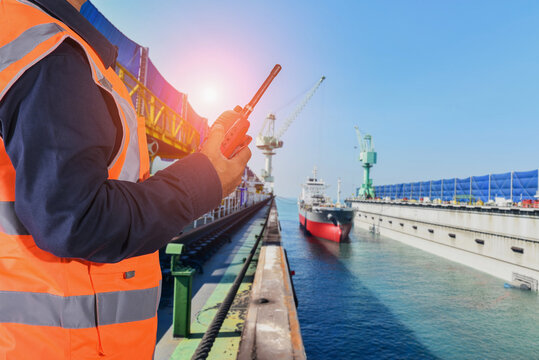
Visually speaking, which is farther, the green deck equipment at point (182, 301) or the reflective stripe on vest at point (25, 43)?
the green deck equipment at point (182, 301)

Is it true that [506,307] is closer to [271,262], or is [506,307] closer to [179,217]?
[271,262]

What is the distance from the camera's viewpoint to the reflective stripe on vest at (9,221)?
81 cm

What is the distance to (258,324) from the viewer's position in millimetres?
2973

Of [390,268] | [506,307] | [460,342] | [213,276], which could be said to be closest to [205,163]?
[213,276]

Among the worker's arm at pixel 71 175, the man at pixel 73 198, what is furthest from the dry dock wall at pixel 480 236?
the worker's arm at pixel 71 175

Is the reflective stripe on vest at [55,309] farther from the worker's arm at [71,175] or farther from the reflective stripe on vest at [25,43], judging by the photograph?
the reflective stripe on vest at [25,43]

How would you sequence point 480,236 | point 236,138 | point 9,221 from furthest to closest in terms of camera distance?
point 480,236
point 236,138
point 9,221

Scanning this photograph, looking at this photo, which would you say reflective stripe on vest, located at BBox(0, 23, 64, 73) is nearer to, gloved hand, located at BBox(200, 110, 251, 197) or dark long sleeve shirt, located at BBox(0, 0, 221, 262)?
dark long sleeve shirt, located at BBox(0, 0, 221, 262)

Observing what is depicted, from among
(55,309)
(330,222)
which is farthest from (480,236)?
(55,309)

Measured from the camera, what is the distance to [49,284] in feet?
2.86

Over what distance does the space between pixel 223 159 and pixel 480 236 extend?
29286 mm

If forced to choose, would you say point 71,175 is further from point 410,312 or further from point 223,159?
point 410,312

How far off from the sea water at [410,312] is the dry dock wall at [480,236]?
136 cm

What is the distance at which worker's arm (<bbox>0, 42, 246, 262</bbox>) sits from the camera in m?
0.68
